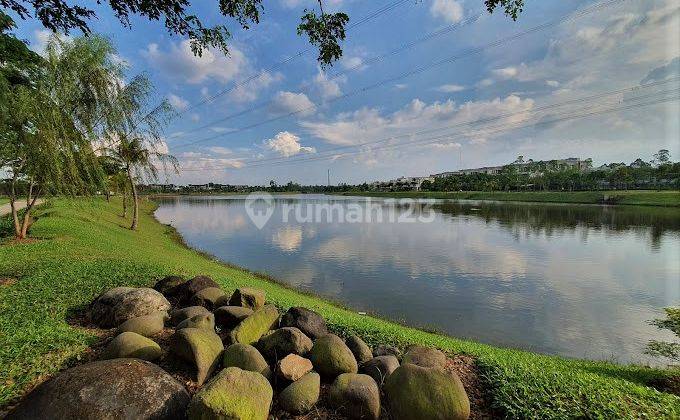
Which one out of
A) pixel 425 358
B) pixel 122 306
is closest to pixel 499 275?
pixel 425 358

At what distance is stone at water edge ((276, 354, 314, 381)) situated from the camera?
174 inches

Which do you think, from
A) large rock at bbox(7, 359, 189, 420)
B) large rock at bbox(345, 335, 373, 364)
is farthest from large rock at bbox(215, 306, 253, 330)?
large rock at bbox(7, 359, 189, 420)

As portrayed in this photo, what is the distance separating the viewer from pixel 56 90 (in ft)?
27.0

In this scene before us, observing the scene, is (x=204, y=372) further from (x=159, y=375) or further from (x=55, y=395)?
(x=55, y=395)

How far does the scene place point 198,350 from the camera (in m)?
4.54

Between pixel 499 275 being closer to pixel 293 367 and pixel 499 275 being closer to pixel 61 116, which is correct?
pixel 293 367

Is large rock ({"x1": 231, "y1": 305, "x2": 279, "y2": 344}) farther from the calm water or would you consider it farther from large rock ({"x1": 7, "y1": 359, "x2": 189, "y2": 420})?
the calm water

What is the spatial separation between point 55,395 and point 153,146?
67.5 ft

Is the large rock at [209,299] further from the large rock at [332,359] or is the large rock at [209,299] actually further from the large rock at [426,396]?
the large rock at [426,396]

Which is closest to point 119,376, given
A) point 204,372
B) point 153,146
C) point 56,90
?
point 204,372

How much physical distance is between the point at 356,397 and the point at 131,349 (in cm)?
302

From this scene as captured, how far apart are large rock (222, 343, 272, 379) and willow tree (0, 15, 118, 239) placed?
560cm

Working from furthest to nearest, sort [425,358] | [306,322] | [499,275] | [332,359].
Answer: [499,275] → [306,322] → [425,358] → [332,359]
